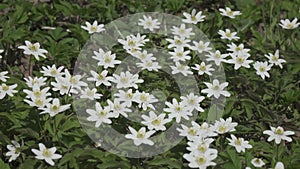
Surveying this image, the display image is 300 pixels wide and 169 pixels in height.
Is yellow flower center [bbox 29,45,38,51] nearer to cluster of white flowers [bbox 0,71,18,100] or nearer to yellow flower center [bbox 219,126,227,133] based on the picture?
cluster of white flowers [bbox 0,71,18,100]

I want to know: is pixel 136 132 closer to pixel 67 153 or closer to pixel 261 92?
pixel 67 153

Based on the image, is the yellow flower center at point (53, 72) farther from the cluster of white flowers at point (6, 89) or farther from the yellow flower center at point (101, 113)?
the yellow flower center at point (101, 113)

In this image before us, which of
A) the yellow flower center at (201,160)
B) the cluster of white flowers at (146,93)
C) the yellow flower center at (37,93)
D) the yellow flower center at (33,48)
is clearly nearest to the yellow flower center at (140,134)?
the cluster of white flowers at (146,93)

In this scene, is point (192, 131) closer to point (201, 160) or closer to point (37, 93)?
point (201, 160)

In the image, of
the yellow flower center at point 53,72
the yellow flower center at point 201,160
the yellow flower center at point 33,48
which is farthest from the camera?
the yellow flower center at point 33,48

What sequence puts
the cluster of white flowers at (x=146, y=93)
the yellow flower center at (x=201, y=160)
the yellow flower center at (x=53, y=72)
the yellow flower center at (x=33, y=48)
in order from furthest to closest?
1. the yellow flower center at (x=33, y=48)
2. the yellow flower center at (x=53, y=72)
3. the cluster of white flowers at (x=146, y=93)
4. the yellow flower center at (x=201, y=160)


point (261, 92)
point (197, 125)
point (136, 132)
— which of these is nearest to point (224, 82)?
point (261, 92)

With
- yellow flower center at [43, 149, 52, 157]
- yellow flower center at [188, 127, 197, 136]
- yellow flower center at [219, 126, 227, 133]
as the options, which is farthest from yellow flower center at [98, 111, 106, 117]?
yellow flower center at [219, 126, 227, 133]

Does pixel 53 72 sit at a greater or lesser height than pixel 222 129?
greater

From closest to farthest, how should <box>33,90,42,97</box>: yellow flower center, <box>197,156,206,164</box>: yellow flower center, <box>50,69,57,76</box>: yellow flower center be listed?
<box>197,156,206,164</box>: yellow flower center → <box>33,90,42,97</box>: yellow flower center → <box>50,69,57,76</box>: yellow flower center

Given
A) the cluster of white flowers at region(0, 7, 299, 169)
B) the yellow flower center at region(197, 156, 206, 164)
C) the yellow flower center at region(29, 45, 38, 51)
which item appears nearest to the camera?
the yellow flower center at region(197, 156, 206, 164)

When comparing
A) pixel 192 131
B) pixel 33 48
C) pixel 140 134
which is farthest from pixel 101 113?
pixel 33 48

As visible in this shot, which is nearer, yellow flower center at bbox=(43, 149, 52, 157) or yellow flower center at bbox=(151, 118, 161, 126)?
yellow flower center at bbox=(43, 149, 52, 157)
